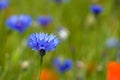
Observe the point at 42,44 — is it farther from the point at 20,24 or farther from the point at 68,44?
the point at 68,44

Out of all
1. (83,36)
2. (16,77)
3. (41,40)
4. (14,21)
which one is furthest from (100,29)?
(41,40)

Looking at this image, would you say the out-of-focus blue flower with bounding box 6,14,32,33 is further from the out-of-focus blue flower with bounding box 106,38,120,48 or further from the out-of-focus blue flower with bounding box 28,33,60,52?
the out-of-focus blue flower with bounding box 28,33,60,52

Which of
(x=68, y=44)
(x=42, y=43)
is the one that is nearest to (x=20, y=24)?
(x=68, y=44)

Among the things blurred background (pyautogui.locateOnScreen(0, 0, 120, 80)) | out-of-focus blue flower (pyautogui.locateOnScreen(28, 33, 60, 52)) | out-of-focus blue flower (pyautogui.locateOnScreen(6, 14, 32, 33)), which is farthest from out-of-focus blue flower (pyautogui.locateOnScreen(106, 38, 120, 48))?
out-of-focus blue flower (pyautogui.locateOnScreen(28, 33, 60, 52))

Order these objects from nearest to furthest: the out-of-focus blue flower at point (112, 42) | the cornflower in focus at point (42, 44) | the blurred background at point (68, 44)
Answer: the cornflower in focus at point (42, 44), the blurred background at point (68, 44), the out-of-focus blue flower at point (112, 42)

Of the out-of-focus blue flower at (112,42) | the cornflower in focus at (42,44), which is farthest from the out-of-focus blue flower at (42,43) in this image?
the out-of-focus blue flower at (112,42)

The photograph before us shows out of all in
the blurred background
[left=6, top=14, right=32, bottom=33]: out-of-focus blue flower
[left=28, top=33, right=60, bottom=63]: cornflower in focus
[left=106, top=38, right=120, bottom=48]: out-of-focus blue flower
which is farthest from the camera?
[left=106, top=38, right=120, bottom=48]: out-of-focus blue flower

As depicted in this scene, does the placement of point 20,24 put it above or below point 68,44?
below

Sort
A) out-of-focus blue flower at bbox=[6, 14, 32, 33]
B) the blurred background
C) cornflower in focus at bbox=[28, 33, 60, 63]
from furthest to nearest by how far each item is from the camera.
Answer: out-of-focus blue flower at bbox=[6, 14, 32, 33] < the blurred background < cornflower in focus at bbox=[28, 33, 60, 63]

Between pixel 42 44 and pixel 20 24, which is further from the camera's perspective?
pixel 20 24

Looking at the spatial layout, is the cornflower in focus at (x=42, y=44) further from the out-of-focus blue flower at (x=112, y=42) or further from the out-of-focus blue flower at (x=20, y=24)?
the out-of-focus blue flower at (x=112, y=42)
